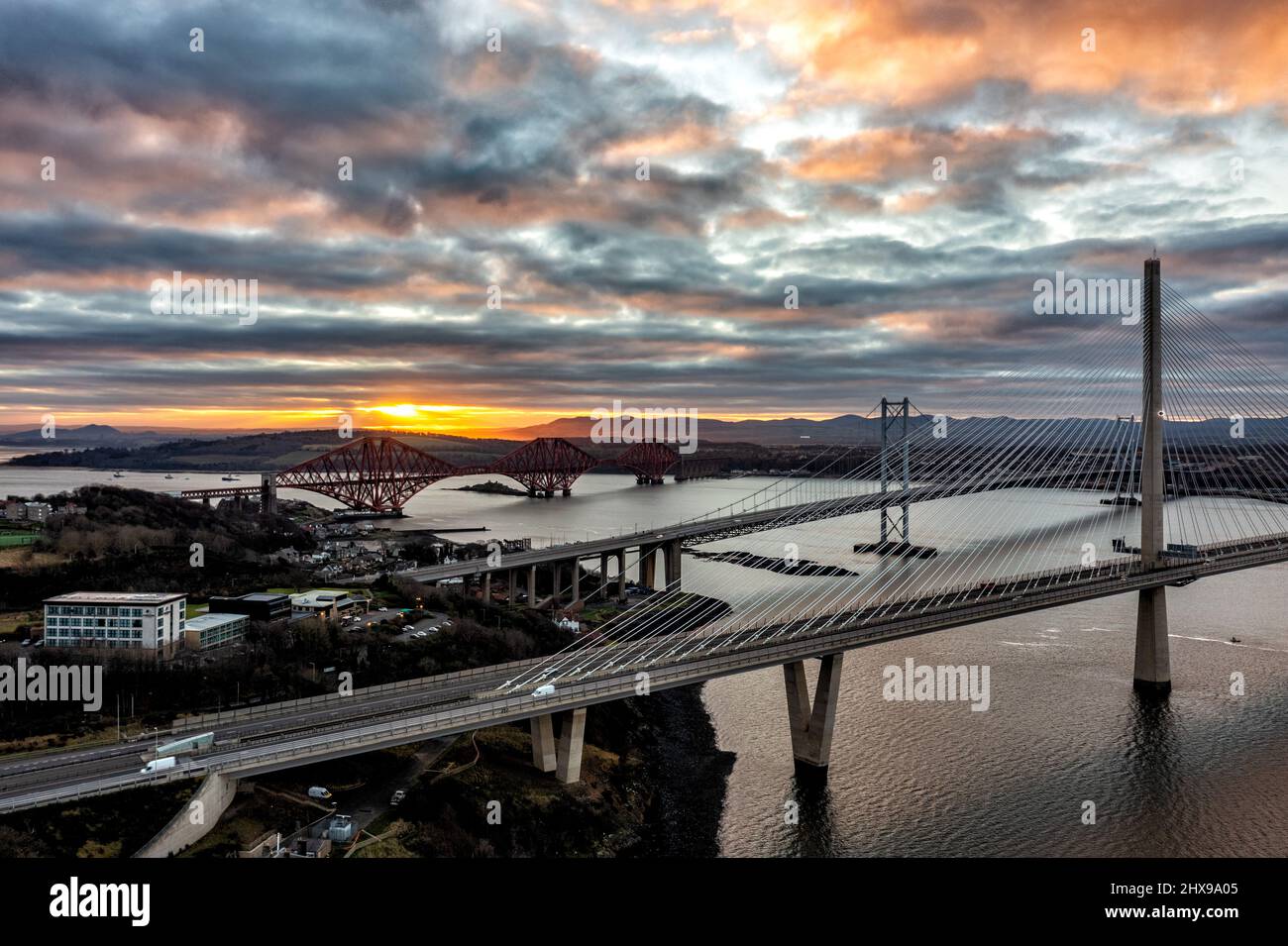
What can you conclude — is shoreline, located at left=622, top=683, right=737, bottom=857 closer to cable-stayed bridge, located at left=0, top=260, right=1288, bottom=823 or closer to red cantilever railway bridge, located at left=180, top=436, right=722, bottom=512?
cable-stayed bridge, located at left=0, top=260, right=1288, bottom=823

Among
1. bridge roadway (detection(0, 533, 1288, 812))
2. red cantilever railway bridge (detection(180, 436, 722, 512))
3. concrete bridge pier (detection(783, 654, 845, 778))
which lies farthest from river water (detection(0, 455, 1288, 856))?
red cantilever railway bridge (detection(180, 436, 722, 512))

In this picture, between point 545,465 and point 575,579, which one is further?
point 545,465

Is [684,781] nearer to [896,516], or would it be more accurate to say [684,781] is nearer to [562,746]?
[562,746]

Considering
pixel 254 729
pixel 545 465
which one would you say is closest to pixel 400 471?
pixel 545 465

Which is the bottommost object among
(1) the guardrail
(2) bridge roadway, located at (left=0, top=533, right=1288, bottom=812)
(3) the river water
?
(3) the river water

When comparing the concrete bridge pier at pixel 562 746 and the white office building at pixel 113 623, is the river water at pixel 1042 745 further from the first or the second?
the white office building at pixel 113 623
